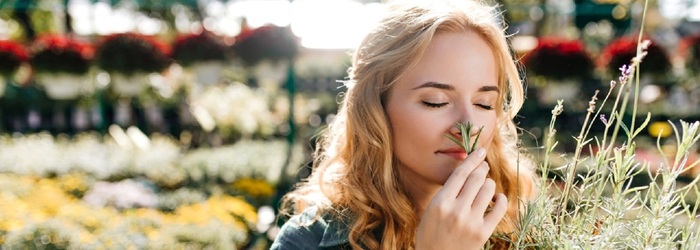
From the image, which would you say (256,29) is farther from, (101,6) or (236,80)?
(236,80)

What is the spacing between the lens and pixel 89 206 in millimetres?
3729

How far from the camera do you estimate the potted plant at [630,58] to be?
457 centimetres

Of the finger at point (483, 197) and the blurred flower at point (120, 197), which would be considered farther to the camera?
the blurred flower at point (120, 197)

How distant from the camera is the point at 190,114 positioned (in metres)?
7.66

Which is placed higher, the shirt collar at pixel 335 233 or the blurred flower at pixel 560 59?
the shirt collar at pixel 335 233

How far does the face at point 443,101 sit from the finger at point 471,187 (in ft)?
0.51

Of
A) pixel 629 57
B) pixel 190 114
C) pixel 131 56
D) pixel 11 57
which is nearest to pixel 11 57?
pixel 11 57

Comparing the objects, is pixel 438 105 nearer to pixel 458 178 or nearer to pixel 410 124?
pixel 410 124

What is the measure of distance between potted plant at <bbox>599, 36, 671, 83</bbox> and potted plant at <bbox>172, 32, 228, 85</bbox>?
2.57 metres

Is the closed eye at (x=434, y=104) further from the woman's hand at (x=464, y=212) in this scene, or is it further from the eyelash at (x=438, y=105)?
the woman's hand at (x=464, y=212)

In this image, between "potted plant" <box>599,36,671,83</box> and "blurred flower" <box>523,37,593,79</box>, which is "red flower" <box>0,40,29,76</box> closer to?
"blurred flower" <box>523,37,593,79</box>

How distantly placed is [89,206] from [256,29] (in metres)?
1.48

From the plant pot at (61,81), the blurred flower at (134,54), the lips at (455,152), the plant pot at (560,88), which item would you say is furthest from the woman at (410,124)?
the plant pot at (61,81)

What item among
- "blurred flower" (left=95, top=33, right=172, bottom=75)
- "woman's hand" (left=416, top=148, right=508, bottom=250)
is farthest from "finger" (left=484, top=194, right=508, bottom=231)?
"blurred flower" (left=95, top=33, right=172, bottom=75)
